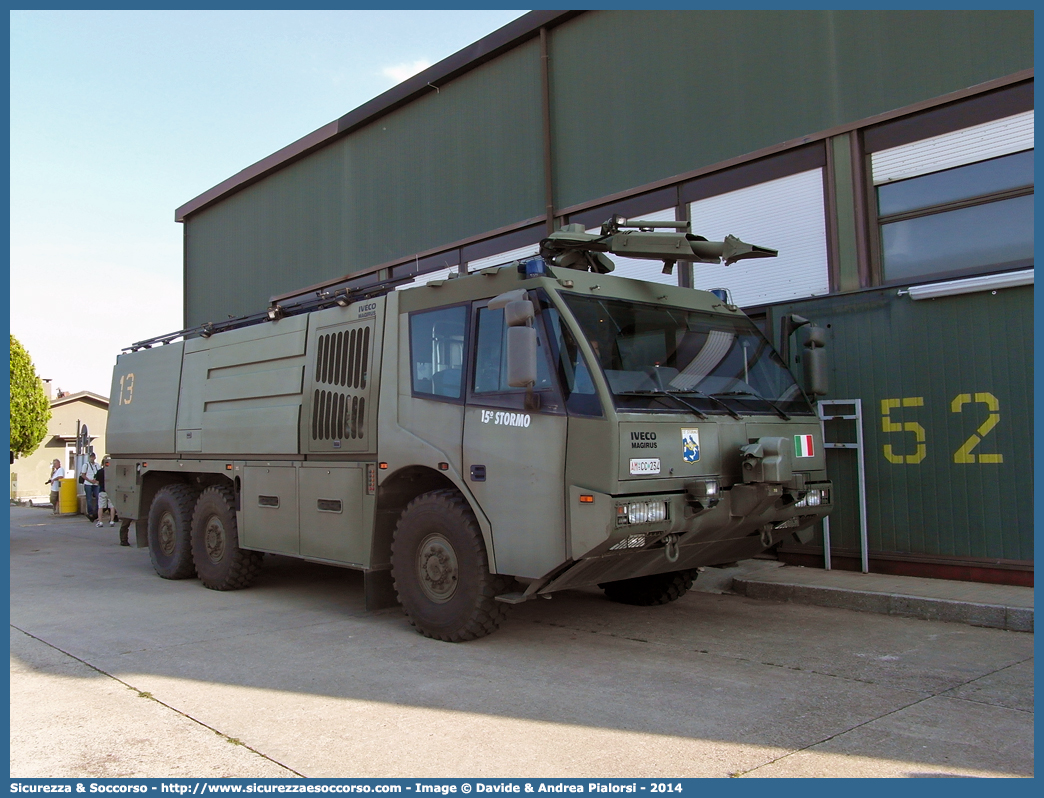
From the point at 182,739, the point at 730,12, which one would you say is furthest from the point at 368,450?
the point at 730,12

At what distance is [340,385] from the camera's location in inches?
308

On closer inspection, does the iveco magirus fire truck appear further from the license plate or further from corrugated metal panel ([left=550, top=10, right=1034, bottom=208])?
corrugated metal panel ([left=550, top=10, right=1034, bottom=208])

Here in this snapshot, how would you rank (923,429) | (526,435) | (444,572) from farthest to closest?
(923,429) < (444,572) < (526,435)

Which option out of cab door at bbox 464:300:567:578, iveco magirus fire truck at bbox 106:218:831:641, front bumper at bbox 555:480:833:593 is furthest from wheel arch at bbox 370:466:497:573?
front bumper at bbox 555:480:833:593

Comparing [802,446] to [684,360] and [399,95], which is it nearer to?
[684,360]

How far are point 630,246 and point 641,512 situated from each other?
2467 millimetres

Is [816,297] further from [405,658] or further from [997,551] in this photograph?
[405,658]

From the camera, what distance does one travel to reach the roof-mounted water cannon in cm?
701

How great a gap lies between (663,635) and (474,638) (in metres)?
1.53

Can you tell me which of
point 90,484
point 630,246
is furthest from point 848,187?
point 90,484

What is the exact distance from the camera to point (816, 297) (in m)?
9.12

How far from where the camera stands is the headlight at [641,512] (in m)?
5.46

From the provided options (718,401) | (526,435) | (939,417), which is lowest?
(526,435)

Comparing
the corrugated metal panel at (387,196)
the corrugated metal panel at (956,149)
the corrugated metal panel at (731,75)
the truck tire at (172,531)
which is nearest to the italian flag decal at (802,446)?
the corrugated metal panel at (956,149)
